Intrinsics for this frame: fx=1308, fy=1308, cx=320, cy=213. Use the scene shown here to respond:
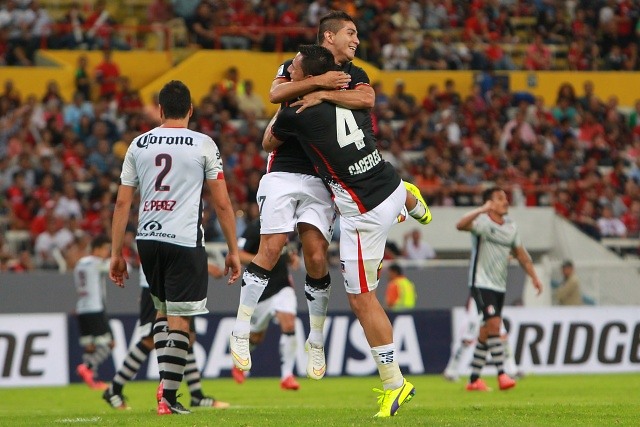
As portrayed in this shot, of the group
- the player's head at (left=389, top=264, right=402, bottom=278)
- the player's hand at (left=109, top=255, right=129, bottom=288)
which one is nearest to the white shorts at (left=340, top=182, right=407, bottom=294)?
the player's hand at (left=109, top=255, right=129, bottom=288)

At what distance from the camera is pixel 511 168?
28.8 meters

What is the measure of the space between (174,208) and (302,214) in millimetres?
1075

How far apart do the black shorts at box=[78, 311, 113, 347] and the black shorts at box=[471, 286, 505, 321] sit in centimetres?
550

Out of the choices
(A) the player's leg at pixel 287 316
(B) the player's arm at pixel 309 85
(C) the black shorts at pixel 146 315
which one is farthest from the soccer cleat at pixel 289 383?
(B) the player's arm at pixel 309 85

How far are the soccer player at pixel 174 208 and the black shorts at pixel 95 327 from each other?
332 inches

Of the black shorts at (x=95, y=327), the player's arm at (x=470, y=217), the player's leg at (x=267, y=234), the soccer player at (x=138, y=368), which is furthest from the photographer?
the black shorts at (x=95, y=327)

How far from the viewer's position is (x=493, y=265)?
56.6 feet

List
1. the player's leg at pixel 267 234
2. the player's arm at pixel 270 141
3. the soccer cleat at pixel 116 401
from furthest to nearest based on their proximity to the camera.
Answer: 1. the soccer cleat at pixel 116 401
2. the player's leg at pixel 267 234
3. the player's arm at pixel 270 141

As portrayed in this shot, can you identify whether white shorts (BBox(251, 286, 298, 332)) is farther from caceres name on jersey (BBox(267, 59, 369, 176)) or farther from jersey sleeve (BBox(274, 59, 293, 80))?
jersey sleeve (BBox(274, 59, 293, 80))

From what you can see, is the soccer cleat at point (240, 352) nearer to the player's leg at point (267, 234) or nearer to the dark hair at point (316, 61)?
the player's leg at point (267, 234)

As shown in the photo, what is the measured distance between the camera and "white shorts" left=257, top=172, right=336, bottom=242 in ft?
33.8

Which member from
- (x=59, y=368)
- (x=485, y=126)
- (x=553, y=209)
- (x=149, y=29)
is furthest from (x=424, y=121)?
(x=59, y=368)

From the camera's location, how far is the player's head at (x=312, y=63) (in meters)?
9.91

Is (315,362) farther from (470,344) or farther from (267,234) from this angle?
(470,344)
